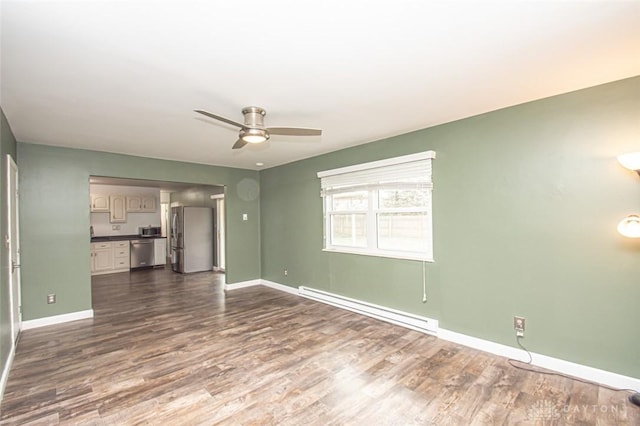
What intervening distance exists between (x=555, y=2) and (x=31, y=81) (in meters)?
3.41

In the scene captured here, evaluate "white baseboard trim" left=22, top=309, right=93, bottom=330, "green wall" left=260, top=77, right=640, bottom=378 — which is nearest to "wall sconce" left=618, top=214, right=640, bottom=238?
"green wall" left=260, top=77, right=640, bottom=378

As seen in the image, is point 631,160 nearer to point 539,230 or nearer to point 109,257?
point 539,230

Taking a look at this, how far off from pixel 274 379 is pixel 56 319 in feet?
11.7

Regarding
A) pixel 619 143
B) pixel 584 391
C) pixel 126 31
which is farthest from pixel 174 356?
pixel 619 143

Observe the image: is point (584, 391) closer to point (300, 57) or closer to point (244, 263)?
point (300, 57)

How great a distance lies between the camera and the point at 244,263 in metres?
6.15

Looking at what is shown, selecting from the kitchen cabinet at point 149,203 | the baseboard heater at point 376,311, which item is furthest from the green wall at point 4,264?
the kitchen cabinet at point 149,203

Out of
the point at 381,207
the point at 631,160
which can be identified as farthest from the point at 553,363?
the point at 381,207

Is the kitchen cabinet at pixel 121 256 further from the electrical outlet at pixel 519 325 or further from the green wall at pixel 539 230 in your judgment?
the electrical outlet at pixel 519 325

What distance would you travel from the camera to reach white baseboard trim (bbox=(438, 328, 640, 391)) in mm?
2430

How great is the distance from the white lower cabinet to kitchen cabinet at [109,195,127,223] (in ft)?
2.95

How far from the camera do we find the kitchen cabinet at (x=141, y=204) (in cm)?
848

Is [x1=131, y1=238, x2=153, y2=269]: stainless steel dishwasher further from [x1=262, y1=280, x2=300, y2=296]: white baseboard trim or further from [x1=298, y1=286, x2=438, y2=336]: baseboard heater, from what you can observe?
[x1=298, y1=286, x2=438, y2=336]: baseboard heater

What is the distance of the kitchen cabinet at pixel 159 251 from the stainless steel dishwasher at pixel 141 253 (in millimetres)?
99
